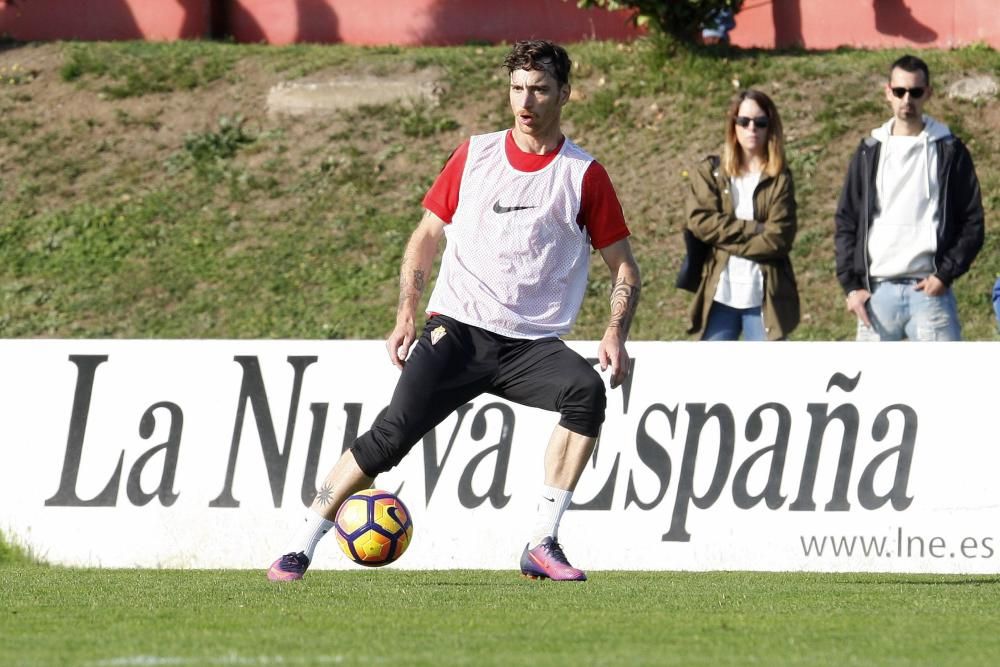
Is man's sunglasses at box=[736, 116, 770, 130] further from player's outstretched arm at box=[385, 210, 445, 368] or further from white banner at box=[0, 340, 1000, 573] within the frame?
player's outstretched arm at box=[385, 210, 445, 368]

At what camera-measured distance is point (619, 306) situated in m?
7.55

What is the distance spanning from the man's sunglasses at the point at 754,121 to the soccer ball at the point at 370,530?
3868 mm

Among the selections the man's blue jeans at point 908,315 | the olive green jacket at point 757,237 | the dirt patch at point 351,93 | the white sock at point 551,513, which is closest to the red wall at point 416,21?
the dirt patch at point 351,93

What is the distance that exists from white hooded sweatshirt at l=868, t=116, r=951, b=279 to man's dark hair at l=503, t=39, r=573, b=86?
316cm

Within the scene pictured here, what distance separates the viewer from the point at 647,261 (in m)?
15.8

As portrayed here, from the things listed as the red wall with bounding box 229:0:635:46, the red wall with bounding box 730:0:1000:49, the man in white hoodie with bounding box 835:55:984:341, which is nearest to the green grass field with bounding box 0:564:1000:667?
the man in white hoodie with bounding box 835:55:984:341

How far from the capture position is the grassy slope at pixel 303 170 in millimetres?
15734

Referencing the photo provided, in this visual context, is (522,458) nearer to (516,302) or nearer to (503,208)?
(516,302)

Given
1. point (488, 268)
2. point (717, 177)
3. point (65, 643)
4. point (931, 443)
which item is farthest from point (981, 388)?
point (65, 643)

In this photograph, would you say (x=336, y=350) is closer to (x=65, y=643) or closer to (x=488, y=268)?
(x=488, y=268)

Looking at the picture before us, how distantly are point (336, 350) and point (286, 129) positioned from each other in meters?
9.50

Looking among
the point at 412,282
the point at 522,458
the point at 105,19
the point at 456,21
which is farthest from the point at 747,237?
the point at 105,19

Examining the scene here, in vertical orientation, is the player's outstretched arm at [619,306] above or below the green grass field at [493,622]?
above

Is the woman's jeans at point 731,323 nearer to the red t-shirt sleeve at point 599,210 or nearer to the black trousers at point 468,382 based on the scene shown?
the red t-shirt sleeve at point 599,210
